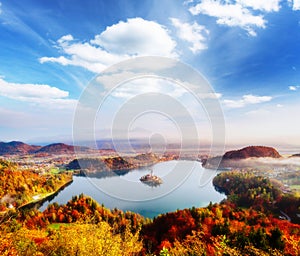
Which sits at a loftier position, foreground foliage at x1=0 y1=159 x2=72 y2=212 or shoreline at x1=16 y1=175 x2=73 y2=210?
foreground foliage at x1=0 y1=159 x2=72 y2=212

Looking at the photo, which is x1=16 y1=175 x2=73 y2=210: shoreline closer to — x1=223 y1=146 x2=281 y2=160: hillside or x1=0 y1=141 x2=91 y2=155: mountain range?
x1=223 y1=146 x2=281 y2=160: hillside

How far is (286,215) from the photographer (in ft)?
71.8

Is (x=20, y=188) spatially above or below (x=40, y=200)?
above

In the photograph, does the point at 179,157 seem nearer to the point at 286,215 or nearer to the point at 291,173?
the point at 286,215

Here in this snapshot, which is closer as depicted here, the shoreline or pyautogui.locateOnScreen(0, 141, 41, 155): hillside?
the shoreline

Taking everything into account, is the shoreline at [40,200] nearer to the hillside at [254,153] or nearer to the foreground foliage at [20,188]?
the foreground foliage at [20,188]

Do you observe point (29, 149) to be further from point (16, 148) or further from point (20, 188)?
point (20, 188)

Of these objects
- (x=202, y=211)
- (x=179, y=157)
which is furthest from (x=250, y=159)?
(x=179, y=157)

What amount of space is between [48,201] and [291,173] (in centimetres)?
→ 4141

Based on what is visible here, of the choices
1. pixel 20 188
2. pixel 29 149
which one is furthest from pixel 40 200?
pixel 29 149

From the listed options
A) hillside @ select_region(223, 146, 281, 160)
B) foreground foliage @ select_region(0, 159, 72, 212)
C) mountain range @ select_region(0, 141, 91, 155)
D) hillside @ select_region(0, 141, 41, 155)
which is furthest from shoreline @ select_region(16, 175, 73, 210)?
hillside @ select_region(0, 141, 41, 155)

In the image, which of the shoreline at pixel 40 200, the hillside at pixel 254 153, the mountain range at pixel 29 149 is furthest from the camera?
the mountain range at pixel 29 149

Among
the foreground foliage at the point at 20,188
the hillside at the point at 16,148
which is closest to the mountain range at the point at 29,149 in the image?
the hillside at the point at 16,148

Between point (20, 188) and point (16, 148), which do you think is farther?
point (16, 148)
